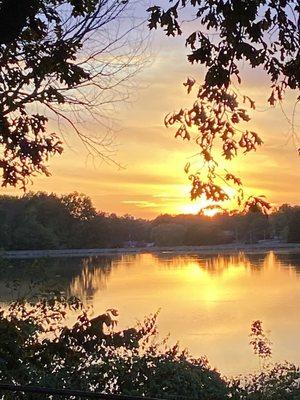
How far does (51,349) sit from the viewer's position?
7.09 meters

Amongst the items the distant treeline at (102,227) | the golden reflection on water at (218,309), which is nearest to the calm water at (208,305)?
the golden reflection on water at (218,309)

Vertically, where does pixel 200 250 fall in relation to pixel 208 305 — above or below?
above

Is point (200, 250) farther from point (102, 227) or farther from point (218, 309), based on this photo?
point (218, 309)

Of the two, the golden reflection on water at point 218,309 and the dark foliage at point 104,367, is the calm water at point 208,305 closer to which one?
the golden reflection on water at point 218,309

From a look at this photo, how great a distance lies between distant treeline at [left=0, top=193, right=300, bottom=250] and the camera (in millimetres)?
67375

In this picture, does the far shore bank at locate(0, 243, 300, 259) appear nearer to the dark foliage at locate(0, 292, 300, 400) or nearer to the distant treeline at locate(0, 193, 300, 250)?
the distant treeline at locate(0, 193, 300, 250)

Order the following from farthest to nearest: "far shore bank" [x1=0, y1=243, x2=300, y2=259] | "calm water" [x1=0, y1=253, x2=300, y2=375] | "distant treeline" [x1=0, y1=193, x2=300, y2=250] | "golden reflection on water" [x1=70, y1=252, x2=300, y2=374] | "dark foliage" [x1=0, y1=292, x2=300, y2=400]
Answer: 1. "far shore bank" [x1=0, y1=243, x2=300, y2=259]
2. "distant treeline" [x1=0, y1=193, x2=300, y2=250]
3. "golden reflection on water" [x1=70, y1=252, x2=300, y2=374]
4. "calm water" [x1=0, y1=253, x2=300, y2=375]
5. "dark foliage" [x1=0, y1=292, x2=300, y2=400]

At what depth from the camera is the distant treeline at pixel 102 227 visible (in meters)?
67.4

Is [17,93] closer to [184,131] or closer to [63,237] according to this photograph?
[184,131]

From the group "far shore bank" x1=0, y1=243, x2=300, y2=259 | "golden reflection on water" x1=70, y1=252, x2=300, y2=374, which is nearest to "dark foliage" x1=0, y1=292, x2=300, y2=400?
"golden reflection on water" x1=70, y1=252, x2=300, y2=374

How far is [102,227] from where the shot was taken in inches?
3378

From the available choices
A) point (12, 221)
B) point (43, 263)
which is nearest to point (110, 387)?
point (43, 263)

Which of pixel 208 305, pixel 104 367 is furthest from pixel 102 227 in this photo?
pixel 104 367

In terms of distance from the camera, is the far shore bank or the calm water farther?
the far shore bank
